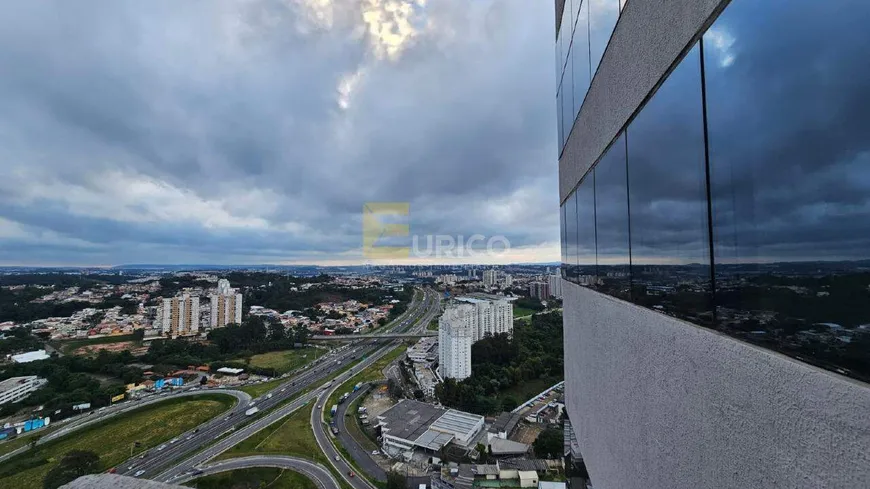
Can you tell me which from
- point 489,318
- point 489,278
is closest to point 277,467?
point 489,318

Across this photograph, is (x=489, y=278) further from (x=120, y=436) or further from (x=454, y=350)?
(x=120, y=436)

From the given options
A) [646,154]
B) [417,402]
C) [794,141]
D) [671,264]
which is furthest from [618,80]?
[417,402]

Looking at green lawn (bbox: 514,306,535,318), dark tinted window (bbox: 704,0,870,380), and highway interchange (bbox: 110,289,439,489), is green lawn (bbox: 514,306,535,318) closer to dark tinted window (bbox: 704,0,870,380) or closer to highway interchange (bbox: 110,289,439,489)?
highway interchange (bbox: 110,289,439,489)

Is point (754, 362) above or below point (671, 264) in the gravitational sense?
below

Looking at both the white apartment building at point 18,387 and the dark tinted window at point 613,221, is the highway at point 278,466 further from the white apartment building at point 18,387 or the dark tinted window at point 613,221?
the white apartment building at point 18,387

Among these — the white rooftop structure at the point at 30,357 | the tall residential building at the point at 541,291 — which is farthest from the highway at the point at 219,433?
the tall residential building at the point at 541,291

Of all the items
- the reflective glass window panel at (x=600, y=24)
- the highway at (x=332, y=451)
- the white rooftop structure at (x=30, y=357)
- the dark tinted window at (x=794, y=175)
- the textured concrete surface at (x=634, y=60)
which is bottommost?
the highway at (x=332, y=451)

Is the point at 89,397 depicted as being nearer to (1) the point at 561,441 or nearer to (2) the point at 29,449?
(2) the point at 29,449
